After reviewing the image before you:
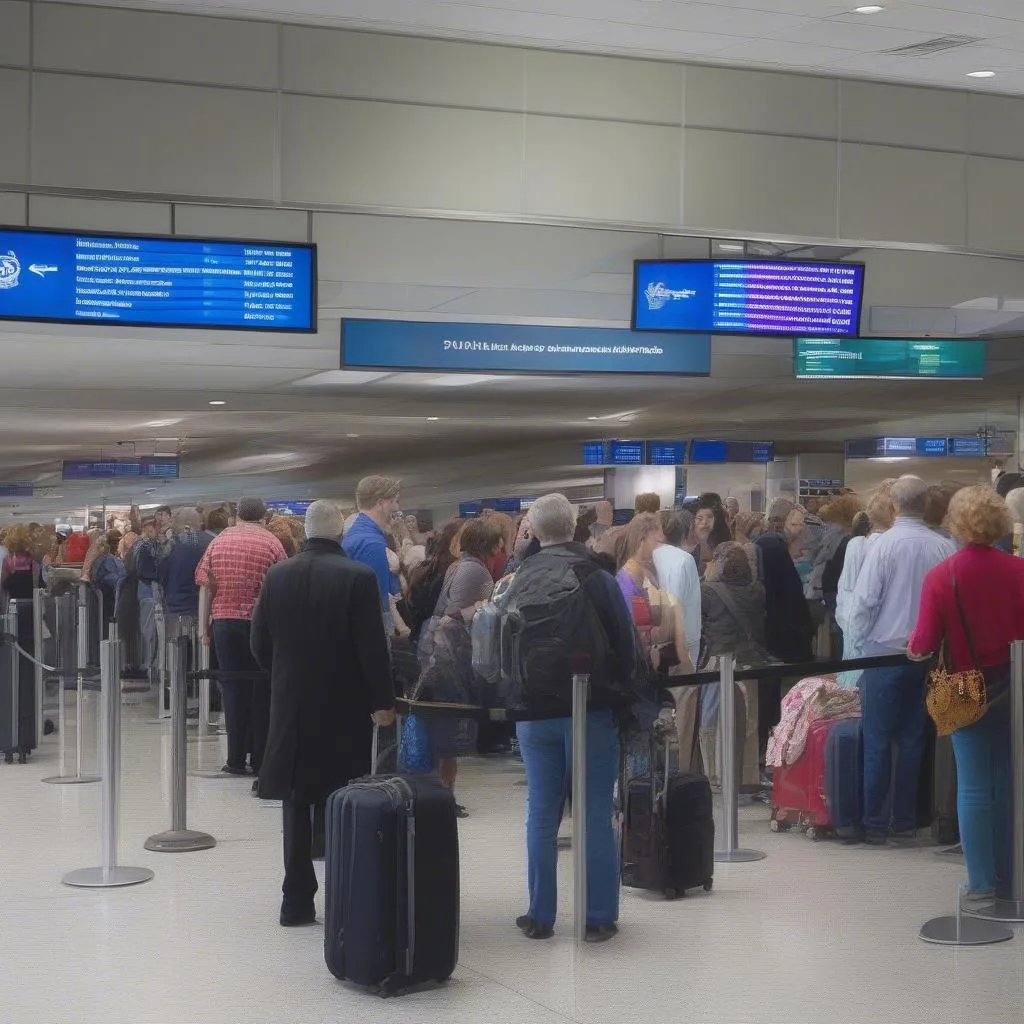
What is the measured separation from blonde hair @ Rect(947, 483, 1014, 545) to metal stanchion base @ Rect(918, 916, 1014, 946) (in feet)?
5.00

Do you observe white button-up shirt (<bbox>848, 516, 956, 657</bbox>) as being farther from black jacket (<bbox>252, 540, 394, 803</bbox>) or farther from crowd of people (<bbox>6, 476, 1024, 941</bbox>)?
black jacket (<bbox>252, 540, 394, 803</bbox>)

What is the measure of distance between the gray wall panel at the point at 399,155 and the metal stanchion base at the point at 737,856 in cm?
429

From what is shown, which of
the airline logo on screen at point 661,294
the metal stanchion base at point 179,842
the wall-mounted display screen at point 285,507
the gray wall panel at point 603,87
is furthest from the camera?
the wall-mounted display screen at point 285,507

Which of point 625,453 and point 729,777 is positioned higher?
point 625,453

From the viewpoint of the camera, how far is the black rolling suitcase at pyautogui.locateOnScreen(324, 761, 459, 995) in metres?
5.20

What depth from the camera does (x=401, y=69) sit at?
9.12 metres

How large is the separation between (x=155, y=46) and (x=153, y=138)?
0.51 meters

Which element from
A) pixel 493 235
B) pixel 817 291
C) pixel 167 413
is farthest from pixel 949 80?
pixel 167 413

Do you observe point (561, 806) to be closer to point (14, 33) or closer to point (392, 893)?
point (392, 893)

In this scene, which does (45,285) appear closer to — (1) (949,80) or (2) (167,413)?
(2) (167,413)

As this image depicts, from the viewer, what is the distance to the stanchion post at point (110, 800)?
6984 mm

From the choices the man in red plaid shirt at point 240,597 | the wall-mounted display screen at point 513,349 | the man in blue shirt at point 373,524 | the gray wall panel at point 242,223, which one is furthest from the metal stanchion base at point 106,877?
the wall-mounted display screen at point 513,349

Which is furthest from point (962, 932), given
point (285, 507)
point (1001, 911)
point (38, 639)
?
point (285, 507)

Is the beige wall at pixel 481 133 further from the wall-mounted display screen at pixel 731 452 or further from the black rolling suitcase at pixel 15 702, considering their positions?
the wall-mounted display screen at pixel 731 452
